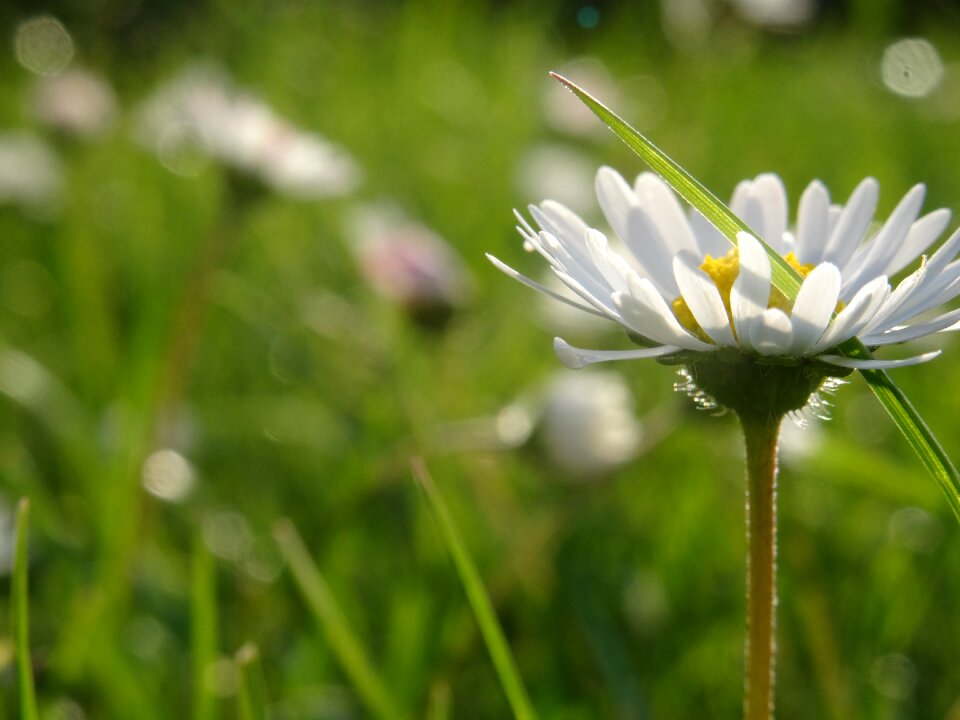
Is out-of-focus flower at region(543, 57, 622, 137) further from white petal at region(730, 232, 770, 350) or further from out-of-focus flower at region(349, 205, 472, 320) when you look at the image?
white petal at region(730, 232, 770, 350)

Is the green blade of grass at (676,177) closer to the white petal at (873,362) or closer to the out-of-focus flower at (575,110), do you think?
the white petal at (873,362)

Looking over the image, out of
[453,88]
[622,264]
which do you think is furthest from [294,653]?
[453,88]

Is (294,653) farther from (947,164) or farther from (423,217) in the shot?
(947,164)

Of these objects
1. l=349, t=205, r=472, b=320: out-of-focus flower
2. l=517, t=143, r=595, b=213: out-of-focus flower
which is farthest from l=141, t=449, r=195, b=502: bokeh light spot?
l=517, t=143, r=595, b=213: out-of-focus flower

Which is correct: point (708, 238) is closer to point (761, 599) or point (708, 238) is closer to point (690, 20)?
point (761, 599)

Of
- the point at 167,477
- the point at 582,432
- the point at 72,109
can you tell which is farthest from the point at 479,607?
the point at 72,109

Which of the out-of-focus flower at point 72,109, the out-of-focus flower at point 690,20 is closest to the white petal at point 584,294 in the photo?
the out-of-focus flower at point 72,109

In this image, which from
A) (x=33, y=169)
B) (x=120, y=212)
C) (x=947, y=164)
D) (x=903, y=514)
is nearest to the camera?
(x=903, y=514)
